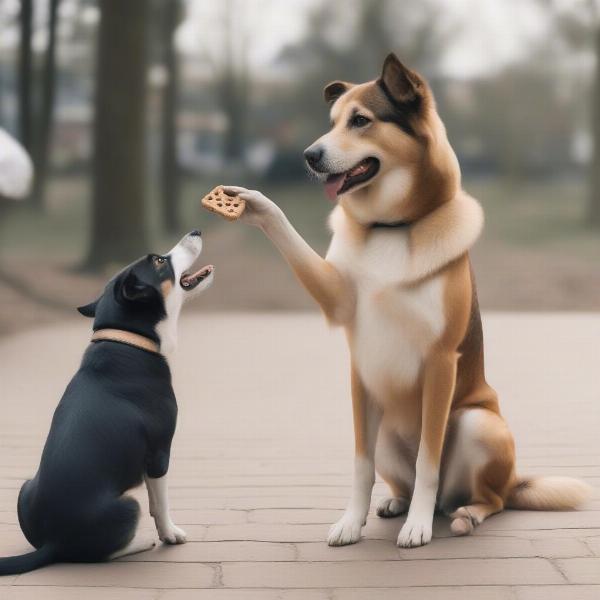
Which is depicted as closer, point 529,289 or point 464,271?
point 464,271

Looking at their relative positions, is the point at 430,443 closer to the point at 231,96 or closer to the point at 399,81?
the point at 399,81

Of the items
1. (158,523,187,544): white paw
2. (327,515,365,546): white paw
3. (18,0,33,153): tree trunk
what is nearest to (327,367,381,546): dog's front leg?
(327,515,365,546): white paw

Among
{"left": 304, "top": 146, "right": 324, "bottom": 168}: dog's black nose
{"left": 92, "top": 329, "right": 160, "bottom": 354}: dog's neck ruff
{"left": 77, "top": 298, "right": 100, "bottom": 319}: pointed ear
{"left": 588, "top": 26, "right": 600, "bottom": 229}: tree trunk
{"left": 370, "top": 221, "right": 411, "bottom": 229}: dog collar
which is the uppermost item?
{"left": 304, "top": 146, "right": 324, "bottom": 168}: dog's black nose

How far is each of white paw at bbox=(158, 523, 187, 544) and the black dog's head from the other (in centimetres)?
53

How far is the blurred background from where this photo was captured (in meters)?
12.9

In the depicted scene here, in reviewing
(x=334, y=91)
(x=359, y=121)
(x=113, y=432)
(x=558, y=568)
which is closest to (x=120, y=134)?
(x=334, y=91)

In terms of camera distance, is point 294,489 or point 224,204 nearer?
point 224,204

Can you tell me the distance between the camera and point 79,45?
43.2 ft

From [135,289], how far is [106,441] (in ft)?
1.32

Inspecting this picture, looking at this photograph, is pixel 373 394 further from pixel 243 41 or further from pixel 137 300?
pixel 243 41

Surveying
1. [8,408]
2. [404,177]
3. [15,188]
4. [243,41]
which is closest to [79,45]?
[243,41]

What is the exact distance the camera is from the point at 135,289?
2.63 m

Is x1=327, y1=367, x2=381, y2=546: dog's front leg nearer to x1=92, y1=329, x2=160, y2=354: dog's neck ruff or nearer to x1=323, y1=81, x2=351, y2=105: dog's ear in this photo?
x1=92, y1=329, x2=160, y2=354: dog's neck ruff

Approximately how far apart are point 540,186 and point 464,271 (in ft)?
39.6
